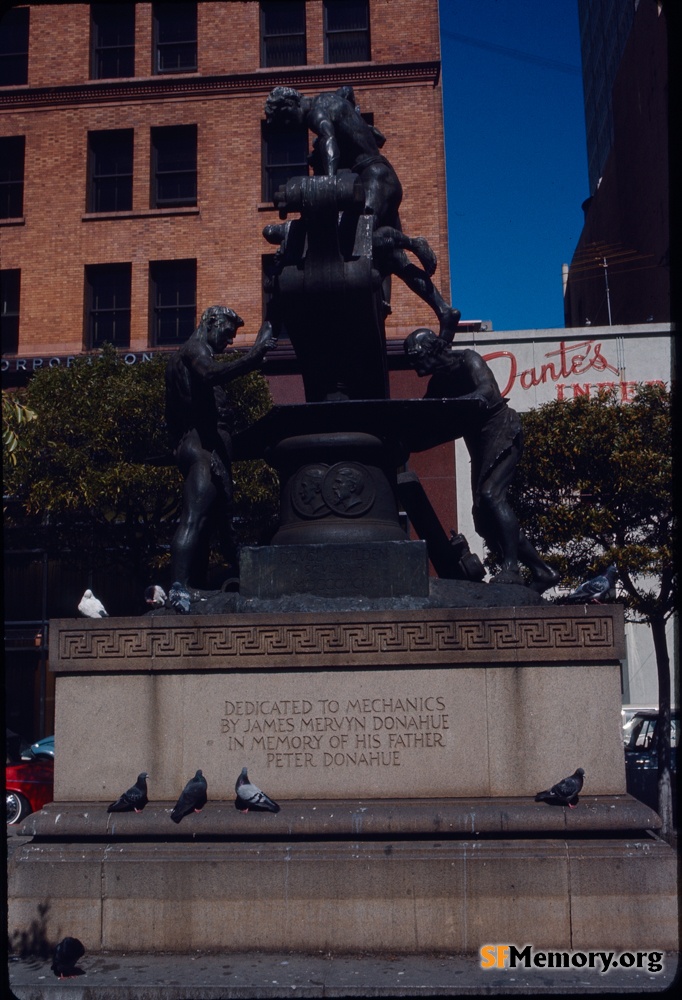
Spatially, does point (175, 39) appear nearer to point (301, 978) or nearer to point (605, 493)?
point (605, 493)

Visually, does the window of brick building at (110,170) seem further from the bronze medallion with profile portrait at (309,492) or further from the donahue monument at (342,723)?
the bronze medallion with profile portrait at (309,492)

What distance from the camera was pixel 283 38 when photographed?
31.4 meters

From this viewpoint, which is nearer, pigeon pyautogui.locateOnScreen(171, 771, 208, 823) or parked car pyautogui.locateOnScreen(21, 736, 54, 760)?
pigeon pyautogui.locateOnScreen(171, 771, 208, 823)

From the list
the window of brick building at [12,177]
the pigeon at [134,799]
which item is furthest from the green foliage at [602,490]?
the window of brick building at [12,177]

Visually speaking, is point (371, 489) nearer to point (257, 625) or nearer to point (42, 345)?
point (257, 625)

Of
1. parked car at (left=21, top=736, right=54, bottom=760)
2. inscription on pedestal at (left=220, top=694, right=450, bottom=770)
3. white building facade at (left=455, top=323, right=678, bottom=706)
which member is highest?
white building facade at (left=455, top=323, right=678, bottom=706)

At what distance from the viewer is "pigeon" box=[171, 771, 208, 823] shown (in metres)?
6.56

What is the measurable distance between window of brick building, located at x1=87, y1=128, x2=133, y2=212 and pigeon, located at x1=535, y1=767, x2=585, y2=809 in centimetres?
2791

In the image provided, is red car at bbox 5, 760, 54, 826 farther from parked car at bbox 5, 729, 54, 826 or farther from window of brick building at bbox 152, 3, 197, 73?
window of brick building at bbox 152, 3, 197, 73

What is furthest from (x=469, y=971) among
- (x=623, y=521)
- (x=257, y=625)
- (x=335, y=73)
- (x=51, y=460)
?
(x=335, y=73)

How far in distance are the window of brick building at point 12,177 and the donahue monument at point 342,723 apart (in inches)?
1007

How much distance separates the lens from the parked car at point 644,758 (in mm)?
19000

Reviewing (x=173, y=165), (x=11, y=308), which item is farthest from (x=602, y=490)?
(x=11, y=308)

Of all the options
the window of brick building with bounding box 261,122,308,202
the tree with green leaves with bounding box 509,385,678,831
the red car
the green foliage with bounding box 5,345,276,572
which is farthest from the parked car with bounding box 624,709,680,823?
the window of brick building with bounding box 261,122,308,202
